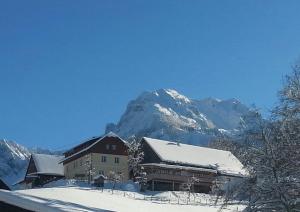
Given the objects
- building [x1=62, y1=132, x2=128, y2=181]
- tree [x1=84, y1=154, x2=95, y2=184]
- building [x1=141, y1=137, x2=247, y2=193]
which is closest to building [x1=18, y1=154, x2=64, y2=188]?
building [x1=62, y1=132, x2=128, y2=181]

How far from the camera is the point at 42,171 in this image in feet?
338

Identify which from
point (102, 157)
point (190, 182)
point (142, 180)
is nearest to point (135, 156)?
point (102, 157)

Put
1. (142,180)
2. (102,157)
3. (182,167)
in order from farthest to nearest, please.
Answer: (102,157) → (182,167) → (142,180)

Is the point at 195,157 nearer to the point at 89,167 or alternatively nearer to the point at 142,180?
the point at 142,180

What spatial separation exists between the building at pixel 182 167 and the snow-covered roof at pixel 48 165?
18948 mm

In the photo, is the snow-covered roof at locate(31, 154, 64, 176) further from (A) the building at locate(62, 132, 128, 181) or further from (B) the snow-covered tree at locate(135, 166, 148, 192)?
(B) the snow-covered tree at locate(135, 166, 148, 192)

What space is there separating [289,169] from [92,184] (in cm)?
5979

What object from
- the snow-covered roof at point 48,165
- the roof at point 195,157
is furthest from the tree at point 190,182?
the snow-covered roof at point 48,165

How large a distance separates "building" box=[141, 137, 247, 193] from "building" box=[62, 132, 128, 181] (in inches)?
155

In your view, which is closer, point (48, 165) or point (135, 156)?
point (135, 156)

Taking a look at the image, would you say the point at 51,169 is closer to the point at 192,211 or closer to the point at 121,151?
the point at 121,151

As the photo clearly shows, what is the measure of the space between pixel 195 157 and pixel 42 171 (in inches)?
1090

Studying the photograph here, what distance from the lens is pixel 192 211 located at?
3516cm

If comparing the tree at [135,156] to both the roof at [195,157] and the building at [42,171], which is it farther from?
the building at [42,171]
